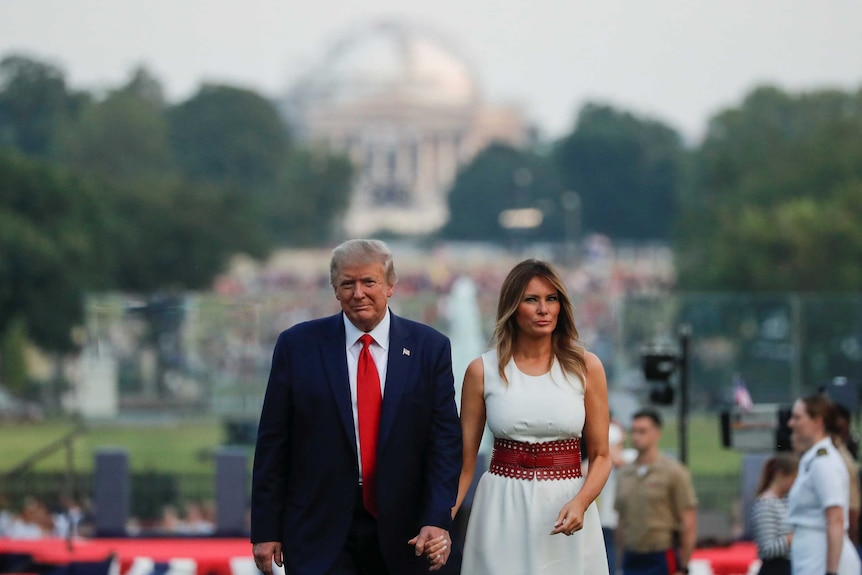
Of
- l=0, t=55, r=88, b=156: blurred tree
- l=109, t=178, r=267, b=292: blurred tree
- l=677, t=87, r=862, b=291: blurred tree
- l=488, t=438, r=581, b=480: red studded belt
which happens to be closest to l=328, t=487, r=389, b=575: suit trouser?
l=488, t=438, r=581, b=480: red studded belt

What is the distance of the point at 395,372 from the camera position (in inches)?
217

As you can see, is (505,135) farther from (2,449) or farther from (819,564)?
(819,564)

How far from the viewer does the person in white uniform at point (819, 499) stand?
7324 millimetres

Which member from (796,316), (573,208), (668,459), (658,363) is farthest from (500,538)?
(573,208)

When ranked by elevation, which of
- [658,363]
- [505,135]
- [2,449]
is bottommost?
[2,449]

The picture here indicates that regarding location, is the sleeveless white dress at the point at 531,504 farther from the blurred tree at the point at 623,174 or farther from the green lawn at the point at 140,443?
the blurred tree at the point at 623,174

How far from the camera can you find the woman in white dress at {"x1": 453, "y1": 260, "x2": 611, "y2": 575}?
5.51 metres

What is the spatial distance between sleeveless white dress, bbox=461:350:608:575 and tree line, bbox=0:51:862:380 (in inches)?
1670

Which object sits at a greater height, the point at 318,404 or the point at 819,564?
the point at 318,404

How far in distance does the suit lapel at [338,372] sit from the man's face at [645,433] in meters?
3.54

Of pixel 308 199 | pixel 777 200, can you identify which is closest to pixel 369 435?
pixel 777 200

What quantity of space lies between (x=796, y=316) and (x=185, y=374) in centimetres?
1125

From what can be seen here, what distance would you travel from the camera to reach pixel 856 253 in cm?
4844

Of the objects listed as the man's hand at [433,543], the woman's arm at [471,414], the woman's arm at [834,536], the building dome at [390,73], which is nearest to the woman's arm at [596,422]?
the woman's arm at [471,414]
